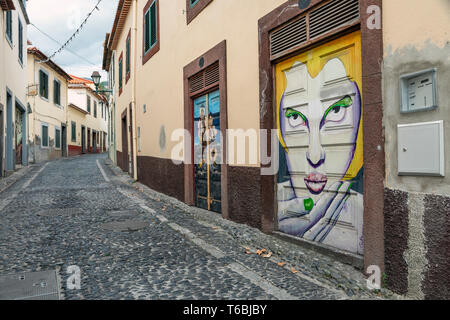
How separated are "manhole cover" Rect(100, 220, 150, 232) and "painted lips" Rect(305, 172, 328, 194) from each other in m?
2.57

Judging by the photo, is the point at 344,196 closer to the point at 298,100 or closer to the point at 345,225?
the point at 345,225

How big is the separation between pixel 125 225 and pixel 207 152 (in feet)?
7.10

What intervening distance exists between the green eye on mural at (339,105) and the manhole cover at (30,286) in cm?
309

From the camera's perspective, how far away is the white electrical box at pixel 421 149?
259 centimetres

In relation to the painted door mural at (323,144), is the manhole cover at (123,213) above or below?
below

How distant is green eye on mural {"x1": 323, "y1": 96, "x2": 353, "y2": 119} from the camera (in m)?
3.75

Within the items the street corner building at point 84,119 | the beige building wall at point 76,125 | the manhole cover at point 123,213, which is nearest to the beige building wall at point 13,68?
the manhole cover at point 123,213

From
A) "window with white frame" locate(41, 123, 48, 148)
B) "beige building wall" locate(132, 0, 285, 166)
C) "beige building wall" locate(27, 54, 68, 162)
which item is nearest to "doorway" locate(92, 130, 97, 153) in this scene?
"beige building wall" locate(27, 54, 68, 162)

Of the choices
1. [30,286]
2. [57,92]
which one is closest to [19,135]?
[57,92]

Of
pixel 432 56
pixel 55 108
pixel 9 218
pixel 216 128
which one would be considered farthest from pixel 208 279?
pixel 55 108

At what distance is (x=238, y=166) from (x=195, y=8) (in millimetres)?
3530

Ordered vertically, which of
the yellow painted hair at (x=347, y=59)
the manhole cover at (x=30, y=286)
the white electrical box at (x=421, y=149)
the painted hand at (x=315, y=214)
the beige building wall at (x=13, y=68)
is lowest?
the manhole cover at (x=30, y=286)

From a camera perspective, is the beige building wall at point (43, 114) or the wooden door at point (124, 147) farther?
the beige building wall at point (43, 114)

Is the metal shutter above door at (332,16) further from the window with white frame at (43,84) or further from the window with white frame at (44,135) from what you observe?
the window with white frame at (44,135)
